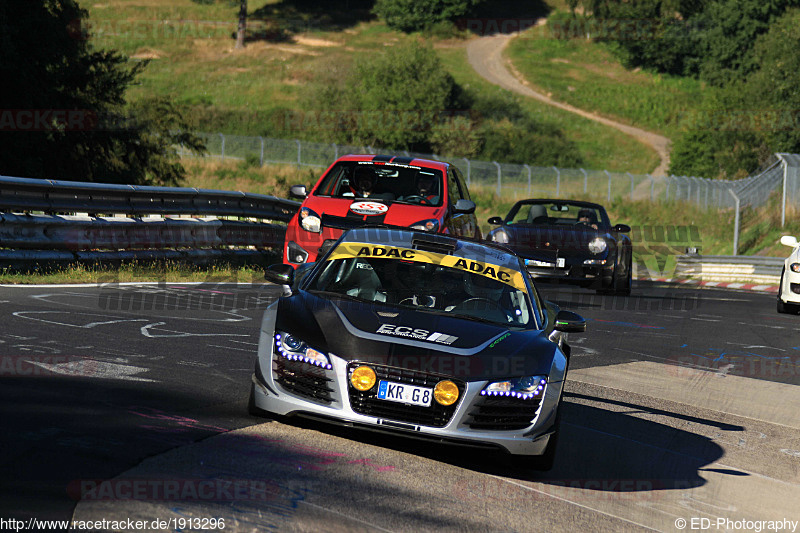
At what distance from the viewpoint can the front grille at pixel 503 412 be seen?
578cm

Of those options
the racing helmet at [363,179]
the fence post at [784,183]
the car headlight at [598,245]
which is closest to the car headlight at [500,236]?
the car headlight at [598,245]

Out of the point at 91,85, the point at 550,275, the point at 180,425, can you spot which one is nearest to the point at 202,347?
the point at 180,425

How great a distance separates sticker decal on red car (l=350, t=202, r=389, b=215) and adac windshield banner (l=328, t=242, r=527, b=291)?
19.1 feet

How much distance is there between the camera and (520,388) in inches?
232

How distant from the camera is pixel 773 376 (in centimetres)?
1101

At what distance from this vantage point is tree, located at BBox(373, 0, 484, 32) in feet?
363

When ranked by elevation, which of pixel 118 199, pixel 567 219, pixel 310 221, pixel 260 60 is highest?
pixel 260 60

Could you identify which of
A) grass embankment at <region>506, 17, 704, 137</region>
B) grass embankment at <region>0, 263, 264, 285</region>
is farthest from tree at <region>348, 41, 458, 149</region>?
grass embankment at <region>0, 263, 264, 285</region>

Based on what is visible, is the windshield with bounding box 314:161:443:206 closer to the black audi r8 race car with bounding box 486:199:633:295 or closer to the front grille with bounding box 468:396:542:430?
the black audi r8 race car with bounding box 486:199:633:295

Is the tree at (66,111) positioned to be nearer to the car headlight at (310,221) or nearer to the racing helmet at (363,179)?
the racing helmet at (363,179)

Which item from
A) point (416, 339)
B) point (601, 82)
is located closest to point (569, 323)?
point (416, 339)

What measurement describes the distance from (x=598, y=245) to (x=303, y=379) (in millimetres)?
12102

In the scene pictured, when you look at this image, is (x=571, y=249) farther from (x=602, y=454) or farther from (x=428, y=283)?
(x=602, y=454)

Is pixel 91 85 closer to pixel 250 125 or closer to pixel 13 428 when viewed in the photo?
pixel 13 428
